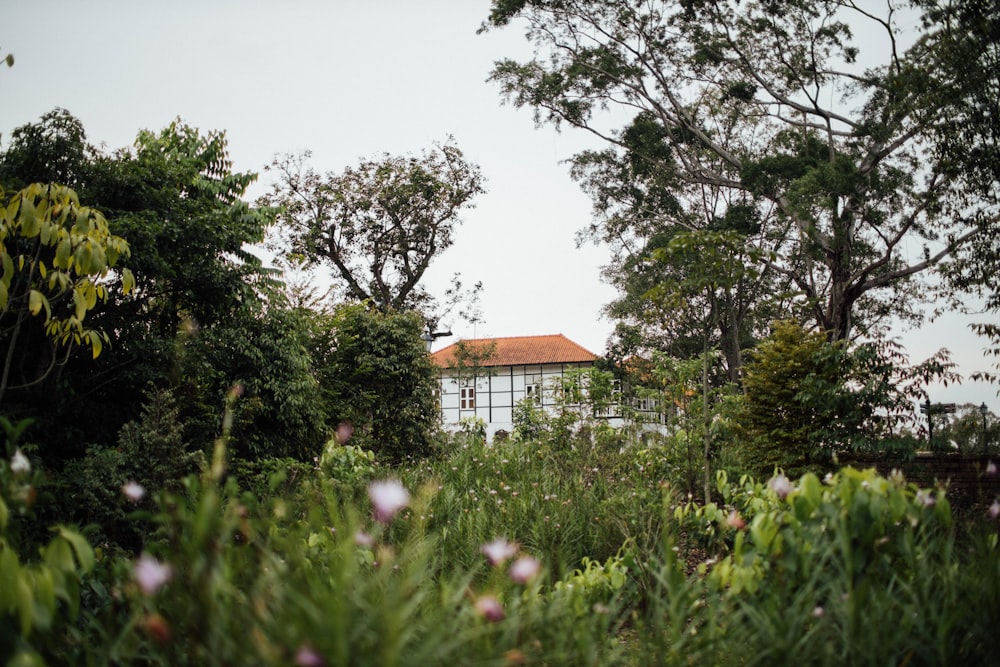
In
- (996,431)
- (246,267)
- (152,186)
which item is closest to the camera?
Answer: (152,186)

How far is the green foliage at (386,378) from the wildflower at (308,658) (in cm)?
1199

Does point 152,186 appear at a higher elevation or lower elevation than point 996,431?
higher

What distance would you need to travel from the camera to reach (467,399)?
110 feet

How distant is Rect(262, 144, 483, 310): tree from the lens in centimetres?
2058

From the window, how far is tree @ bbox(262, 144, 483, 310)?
1271cm

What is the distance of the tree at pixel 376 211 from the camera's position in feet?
67.5

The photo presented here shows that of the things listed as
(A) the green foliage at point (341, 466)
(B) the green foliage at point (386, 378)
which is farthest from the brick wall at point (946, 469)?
(B) the green foliage at point (386, 378)

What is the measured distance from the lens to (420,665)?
98cm

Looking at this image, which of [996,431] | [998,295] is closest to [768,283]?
[996,431]

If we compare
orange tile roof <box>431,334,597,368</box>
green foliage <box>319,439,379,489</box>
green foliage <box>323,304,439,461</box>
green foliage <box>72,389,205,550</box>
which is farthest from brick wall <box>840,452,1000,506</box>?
orange tile roof <box>431,334,597,368</box>

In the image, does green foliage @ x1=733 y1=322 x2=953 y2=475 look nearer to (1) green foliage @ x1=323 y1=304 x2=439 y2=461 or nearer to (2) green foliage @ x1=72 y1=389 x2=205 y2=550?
(2) green foliage @ x1=72 y1=389 x2=205 y2=550

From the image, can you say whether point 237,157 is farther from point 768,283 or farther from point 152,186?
point 768,283

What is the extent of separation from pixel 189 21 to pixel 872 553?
24.3 feet

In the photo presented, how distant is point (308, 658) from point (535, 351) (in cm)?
3365
